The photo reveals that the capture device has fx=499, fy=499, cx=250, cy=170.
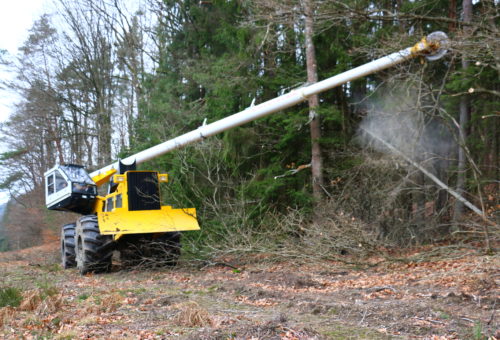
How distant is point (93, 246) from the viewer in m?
11.2

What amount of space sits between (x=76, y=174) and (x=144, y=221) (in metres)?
3.08

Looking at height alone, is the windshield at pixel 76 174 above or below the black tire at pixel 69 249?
above

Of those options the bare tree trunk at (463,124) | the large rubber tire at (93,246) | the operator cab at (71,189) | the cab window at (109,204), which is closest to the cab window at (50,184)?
the operator cab at (71,189)

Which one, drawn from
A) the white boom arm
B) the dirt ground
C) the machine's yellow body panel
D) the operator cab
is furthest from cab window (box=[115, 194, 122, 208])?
the dirt ground

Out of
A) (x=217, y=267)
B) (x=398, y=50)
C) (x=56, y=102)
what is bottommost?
(x=217, y=267)

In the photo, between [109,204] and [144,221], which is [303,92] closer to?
[144,221]

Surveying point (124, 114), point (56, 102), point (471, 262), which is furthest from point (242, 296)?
point (56, 102)

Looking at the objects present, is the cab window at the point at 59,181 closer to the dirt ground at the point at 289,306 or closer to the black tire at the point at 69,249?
the black tire at the point at 69,249

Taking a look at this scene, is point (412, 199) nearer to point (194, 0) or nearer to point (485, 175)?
point (485, 175)

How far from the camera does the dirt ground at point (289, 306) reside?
4895 millimetres

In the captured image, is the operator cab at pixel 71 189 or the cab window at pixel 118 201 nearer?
the cab window at pixel 118 201

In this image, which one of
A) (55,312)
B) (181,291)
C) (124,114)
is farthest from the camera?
(124,114)

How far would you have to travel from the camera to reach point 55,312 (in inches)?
249

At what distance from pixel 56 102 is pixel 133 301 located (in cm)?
2177
